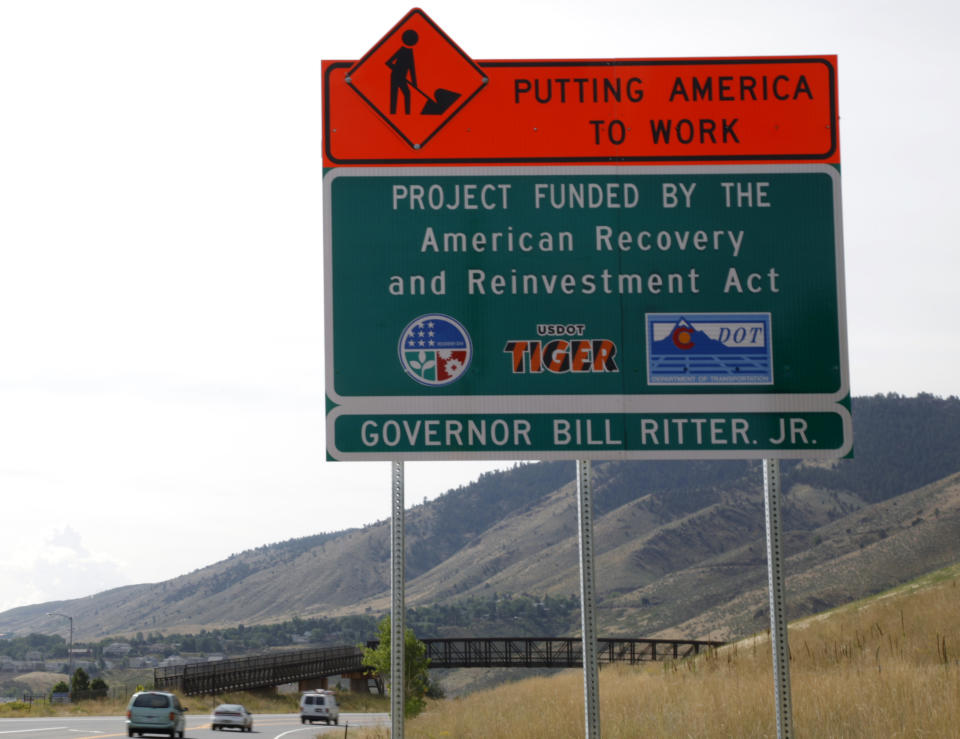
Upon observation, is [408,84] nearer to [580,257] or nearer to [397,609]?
[580,257]

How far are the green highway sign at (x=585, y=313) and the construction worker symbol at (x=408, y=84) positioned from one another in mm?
566

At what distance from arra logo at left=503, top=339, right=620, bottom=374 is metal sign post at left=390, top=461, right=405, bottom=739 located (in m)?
1.54

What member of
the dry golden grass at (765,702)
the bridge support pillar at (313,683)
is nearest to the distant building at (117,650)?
the bridge support pillar at (313,683)

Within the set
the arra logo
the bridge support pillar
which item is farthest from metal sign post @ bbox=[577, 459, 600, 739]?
the bridge support pillar

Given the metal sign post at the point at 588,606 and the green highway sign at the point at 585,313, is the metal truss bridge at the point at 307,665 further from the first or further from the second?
the metal sign post at the point at 588,606

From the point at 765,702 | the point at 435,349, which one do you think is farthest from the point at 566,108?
the point at 765,702

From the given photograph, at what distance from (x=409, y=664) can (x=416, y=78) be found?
4619cm

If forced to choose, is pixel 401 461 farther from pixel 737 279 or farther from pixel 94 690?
pixel 94 690

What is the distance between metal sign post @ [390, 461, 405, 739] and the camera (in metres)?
7.98

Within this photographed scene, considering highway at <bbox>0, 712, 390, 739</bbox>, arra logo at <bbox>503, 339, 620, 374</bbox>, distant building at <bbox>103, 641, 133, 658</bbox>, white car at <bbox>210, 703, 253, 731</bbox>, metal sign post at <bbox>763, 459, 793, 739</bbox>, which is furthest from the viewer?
distant building at <bbox>103, 641, 133, 658</bbox>

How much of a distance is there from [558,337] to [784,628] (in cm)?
302

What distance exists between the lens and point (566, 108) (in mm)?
9352

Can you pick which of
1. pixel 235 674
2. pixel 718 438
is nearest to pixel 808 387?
pixel 718 438

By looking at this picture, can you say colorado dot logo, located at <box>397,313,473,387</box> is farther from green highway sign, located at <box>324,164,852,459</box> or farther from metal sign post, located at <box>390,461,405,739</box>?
metal sign post, located at <box>390,461,405,739</box>
